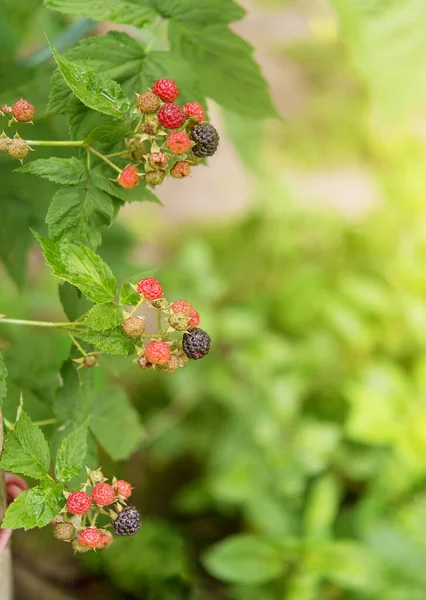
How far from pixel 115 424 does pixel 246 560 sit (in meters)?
0.65

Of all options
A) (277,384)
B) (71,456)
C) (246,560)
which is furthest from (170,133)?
(277,384)

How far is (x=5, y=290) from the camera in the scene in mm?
1586

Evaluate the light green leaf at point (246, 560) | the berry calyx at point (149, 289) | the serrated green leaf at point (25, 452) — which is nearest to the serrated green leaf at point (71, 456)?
the serrated green leaf at point (25, 452)

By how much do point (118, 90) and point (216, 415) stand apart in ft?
3.98

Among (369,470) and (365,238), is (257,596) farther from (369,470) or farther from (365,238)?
(365,238)

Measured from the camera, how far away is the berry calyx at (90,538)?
446 millimetres

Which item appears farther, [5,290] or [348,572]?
[5,290]

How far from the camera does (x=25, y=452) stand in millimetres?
472

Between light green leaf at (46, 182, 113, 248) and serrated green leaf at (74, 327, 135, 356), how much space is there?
3.2 inches

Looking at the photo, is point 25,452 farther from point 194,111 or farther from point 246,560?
point 246,560

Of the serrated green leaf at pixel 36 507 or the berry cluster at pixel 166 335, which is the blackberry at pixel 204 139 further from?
the serrated green leaf at pixel 36 507

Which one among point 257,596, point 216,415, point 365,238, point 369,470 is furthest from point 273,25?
point 257,596

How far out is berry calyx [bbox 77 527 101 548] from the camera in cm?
A: 45

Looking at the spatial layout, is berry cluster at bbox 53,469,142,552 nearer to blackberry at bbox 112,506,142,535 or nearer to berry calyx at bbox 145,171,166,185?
blackberry at bbox 112,506,142,535
